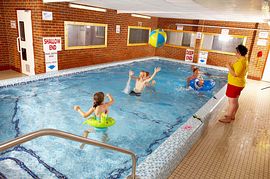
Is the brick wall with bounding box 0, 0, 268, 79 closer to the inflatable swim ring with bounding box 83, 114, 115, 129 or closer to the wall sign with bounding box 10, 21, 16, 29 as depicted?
the wall sign with bounding box 10, 21, 16, 29

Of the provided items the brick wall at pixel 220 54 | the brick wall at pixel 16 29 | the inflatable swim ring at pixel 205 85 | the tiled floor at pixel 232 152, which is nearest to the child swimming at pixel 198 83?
the inflatable swim ring at pixel 205 85

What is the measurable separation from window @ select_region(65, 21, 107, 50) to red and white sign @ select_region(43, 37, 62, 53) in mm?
418

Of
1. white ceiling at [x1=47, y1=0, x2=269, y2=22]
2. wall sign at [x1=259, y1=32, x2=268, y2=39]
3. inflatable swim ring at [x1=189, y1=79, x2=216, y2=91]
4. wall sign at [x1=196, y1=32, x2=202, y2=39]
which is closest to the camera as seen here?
white ceiling at [x1=47, y1=0, x2=269, y2=22]

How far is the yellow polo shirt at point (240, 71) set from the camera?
405 centimetres

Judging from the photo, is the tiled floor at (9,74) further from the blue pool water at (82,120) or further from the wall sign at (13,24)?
the wall sign at (13,24)

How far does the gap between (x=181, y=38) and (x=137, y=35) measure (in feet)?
10.4

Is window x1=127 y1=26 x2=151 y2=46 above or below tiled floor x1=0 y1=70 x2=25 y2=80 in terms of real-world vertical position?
above

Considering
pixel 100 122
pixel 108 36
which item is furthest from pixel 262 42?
pixel 100 122

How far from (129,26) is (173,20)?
371 cm

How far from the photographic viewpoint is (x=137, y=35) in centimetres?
1254

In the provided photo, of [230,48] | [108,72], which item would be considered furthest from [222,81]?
[108,72]

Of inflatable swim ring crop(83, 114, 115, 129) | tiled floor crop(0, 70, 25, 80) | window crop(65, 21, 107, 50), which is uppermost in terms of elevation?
window crop(65, 21, 107, 50)

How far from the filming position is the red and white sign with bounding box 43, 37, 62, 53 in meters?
7.02

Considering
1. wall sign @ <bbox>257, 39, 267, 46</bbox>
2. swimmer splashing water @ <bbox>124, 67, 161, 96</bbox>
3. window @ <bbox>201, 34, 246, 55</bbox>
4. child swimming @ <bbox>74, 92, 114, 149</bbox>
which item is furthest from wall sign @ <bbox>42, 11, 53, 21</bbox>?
wall sign @ <bbox>257, 39, 267, 46</bbox>
